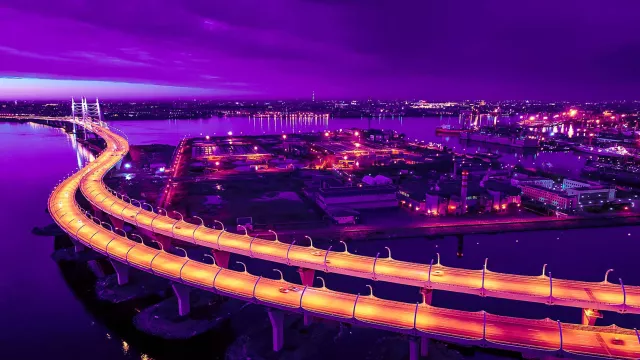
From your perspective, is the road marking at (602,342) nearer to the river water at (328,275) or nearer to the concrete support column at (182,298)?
the river water at (328,275)

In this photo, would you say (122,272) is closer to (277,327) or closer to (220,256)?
(220,256)

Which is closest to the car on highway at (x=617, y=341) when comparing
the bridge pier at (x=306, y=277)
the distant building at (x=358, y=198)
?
the bridge pier at (x=306, y=277)

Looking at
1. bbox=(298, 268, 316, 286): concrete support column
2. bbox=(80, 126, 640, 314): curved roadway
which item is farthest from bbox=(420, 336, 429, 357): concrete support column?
bbox=(298, 268, 316, 286): concrete support column

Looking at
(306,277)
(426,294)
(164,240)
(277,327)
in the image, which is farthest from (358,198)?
(277,327)

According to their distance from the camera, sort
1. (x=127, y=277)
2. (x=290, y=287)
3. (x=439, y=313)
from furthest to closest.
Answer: (x=127, y=277) < (x=290, y=287) < (x=439, y=313)

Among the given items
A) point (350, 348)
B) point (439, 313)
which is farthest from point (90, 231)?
point (439, 313)

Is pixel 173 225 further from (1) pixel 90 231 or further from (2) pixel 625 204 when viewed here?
(2) pixel 625 204
